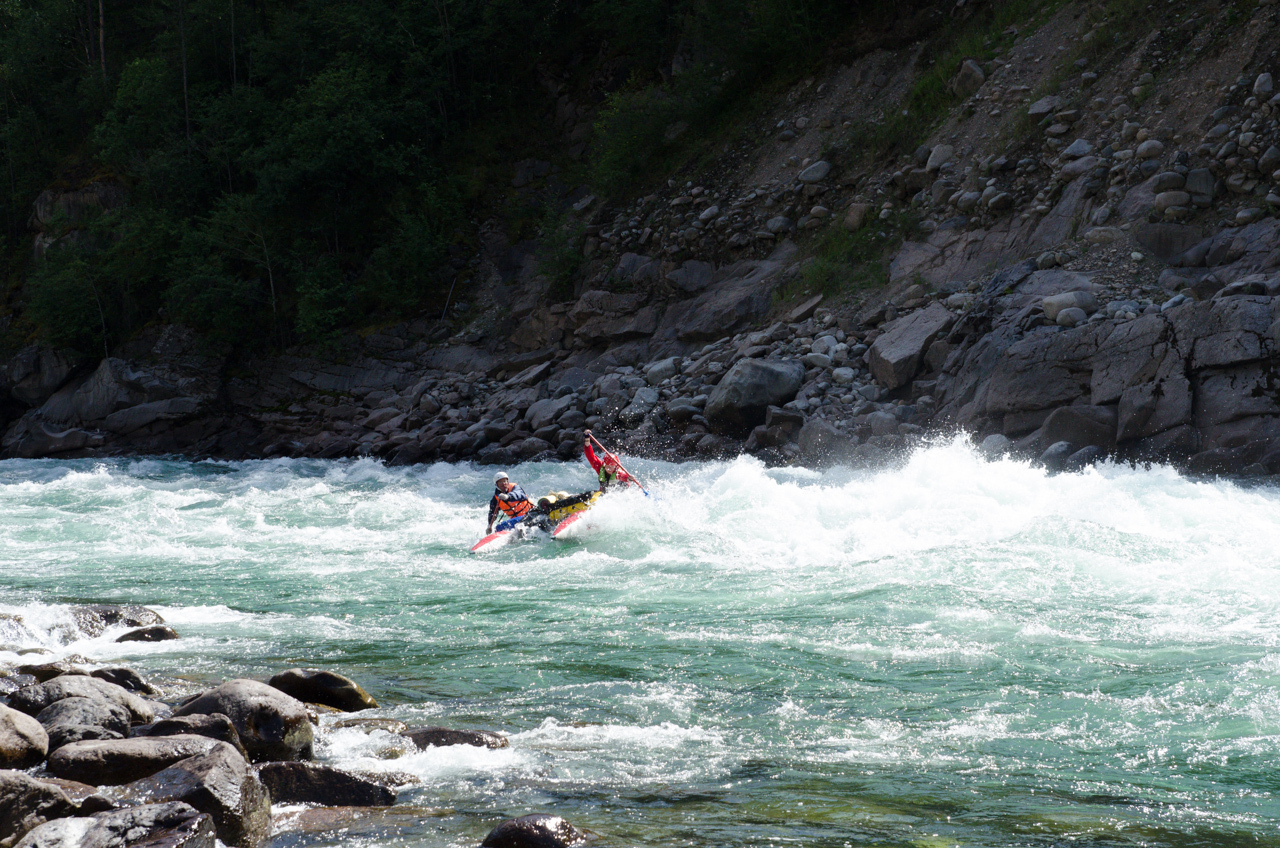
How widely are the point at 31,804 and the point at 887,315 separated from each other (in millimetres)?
15261

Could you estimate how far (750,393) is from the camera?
16.2m

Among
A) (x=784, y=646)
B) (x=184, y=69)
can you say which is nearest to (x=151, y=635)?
(x=784, y=646)

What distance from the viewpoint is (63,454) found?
25.9 meters

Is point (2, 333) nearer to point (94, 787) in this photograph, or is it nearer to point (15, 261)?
point (15, 261)

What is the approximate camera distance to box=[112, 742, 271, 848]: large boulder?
12.1ft

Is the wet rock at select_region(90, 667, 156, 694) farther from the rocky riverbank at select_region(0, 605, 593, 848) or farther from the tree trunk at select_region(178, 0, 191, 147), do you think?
the tree trunk at select_region(178, 0, 191, 147)

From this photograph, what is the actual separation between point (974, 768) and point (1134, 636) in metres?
2.73

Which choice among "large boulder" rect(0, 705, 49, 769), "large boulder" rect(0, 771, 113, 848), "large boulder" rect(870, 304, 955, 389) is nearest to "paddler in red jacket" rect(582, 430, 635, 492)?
"large boulder" rect(870, 304, 955, 389)

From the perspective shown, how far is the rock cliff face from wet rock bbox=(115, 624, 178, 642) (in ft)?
32.5

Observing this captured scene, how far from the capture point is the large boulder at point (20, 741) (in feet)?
14.0

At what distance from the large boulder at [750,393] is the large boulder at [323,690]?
1126 centimetres

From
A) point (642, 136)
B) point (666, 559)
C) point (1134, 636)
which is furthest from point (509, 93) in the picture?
point (1134, 636)

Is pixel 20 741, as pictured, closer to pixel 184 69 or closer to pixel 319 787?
pixel 319 787

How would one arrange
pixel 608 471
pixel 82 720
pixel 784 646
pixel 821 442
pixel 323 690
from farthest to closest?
pixel 821 442 → pixel 608 471 → pixel 784 646 → pixel 323 690 → pixel 82 720
